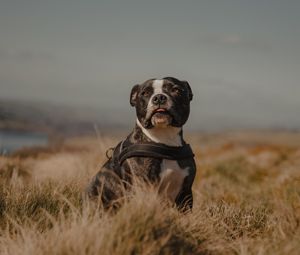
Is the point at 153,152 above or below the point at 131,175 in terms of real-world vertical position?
above

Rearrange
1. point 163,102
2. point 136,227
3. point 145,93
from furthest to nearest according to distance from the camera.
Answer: point 145,93 < point 163,102 < point 136,227

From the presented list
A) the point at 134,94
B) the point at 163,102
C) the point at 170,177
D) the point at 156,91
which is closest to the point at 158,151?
the point at 170,177

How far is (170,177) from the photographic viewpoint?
17.9 ft

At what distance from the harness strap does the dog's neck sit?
0.08m

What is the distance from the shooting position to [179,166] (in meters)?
5.52

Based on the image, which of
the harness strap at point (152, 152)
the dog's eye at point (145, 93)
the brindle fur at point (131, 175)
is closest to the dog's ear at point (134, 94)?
the dog's eye at point (145, 93)

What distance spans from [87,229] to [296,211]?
212 cm

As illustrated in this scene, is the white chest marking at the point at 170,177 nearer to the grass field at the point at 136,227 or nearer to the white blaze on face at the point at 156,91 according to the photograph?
the grass field at the point at 136,227

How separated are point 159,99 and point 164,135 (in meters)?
0.36

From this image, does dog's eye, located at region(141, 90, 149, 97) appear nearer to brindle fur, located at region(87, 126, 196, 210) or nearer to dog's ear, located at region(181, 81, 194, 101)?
brindle fur, located at region(87, 126, 196, 210)

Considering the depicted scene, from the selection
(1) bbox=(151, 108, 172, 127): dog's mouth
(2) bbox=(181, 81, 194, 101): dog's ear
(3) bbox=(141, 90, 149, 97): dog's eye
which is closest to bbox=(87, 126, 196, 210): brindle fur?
(1) bbox=(151, 108, 172, 127): dog's mouth

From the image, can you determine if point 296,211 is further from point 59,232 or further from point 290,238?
point 59,232

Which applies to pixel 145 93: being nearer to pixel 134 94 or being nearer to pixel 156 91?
pixel 156 91

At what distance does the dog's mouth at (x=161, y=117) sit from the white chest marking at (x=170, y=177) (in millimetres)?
350
